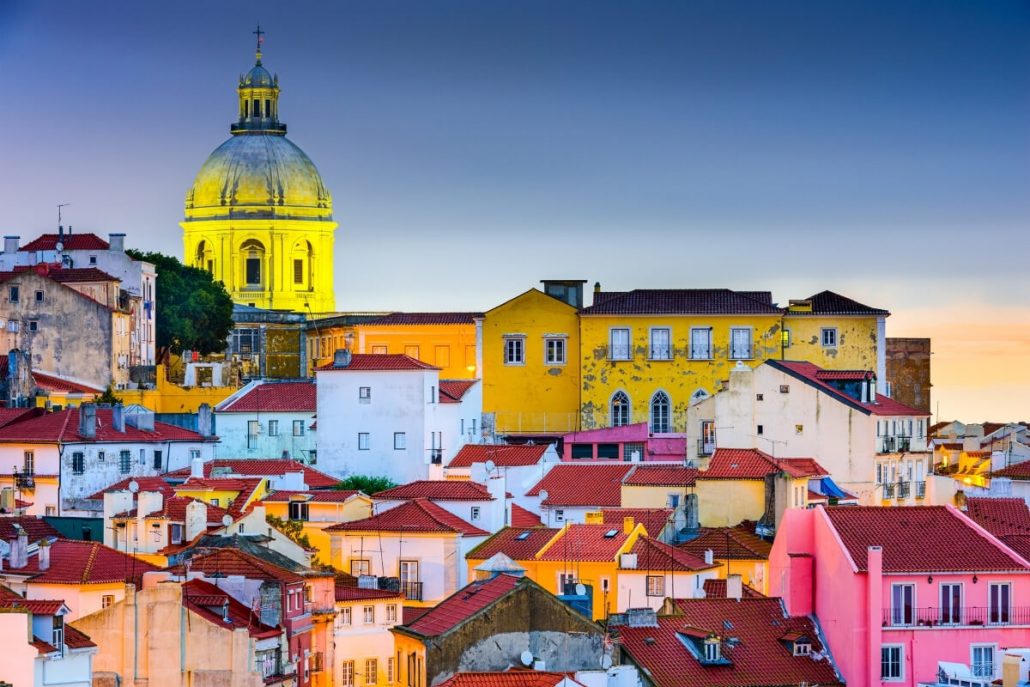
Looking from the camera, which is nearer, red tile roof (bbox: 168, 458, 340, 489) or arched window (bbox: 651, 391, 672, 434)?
red tile roof (bbox: 168, 458, 340, 489)

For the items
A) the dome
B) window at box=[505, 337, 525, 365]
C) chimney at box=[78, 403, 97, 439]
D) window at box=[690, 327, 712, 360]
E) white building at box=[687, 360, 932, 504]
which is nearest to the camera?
white building at box=[687, 360, 932, 504]

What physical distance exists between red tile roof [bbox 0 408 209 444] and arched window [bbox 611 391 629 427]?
16.1 meters

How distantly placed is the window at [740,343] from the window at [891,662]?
44.3 meters

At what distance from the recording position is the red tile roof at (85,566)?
58.7m

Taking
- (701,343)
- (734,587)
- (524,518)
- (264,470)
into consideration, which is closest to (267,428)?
(264,470)

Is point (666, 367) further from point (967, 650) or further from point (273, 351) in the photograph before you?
point (967, 650)

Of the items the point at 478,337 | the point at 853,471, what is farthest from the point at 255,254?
the point at 853,471

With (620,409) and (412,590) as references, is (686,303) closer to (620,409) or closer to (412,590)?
(620,409)

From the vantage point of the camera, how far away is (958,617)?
52.1m

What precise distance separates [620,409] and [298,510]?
79.7 ft

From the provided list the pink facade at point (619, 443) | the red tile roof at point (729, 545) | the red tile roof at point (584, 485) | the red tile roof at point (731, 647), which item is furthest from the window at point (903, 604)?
the pink facade at point (619, 443)

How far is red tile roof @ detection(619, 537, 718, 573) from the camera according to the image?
61.1 m

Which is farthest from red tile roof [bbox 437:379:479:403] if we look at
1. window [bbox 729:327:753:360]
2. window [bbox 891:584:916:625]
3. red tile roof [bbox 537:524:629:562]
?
window [bbox 891:584:916:625]

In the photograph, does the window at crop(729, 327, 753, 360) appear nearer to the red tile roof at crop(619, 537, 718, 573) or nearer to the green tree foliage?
the green tree foliage
